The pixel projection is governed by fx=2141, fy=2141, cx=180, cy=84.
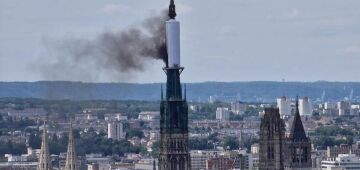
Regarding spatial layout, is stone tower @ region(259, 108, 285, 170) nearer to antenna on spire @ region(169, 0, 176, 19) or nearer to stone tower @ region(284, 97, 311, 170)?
stone tower @ region(284, 97, 311, 170)

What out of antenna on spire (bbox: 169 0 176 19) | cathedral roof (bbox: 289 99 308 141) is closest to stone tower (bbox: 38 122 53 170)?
cathedral roof (bbox: 289 99 308 141)

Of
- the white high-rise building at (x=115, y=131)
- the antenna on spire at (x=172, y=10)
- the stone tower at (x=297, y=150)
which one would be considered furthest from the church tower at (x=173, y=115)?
the white high-rise building at (x=115, y=131)

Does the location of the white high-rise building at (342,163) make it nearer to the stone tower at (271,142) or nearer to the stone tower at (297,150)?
the stone tower at (297,150)

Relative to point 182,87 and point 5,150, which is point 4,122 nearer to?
point 5,150

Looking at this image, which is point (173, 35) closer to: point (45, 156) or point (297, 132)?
point (45, 156)

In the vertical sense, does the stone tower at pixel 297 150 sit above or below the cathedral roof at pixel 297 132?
below

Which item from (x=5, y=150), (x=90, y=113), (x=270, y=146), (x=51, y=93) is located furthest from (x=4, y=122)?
(x=270, y=146)
